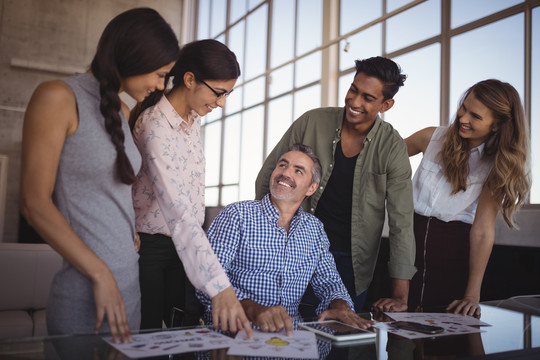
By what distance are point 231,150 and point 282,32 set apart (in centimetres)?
287

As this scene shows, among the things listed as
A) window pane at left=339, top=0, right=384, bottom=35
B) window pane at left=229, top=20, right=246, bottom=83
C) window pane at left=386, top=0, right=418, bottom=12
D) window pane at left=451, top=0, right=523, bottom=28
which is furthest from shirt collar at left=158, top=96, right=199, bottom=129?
window pane at left=229, top=20, right=246, bottom=83

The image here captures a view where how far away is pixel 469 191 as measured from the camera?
236 centimetres

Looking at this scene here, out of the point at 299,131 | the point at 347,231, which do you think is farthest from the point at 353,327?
the point at 299,131

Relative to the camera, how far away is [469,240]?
92.2 inches

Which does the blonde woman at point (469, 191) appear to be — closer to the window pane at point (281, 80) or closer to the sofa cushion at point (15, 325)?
the sofa cushion at point (15, 325)

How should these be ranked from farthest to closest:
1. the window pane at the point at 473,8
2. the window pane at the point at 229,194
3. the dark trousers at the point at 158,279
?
the window pane at the point at 229,194 < the window pane at the point at 473,8 < the dark trousers at the point at 158,279

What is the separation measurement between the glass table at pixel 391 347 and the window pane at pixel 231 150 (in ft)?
30.2

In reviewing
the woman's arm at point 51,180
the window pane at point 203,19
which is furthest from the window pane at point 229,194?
the woman's arm at point 51,180

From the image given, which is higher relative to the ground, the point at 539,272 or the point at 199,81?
the point at 199,81

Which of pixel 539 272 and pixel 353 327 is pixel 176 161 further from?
pixel 539 272

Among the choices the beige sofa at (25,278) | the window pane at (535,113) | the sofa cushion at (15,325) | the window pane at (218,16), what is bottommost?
the sofa cushion at (15,325)

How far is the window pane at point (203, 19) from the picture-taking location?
13.0m

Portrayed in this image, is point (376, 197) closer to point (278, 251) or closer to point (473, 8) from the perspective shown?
point (278, 251)

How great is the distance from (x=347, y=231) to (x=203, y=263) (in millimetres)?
1212
